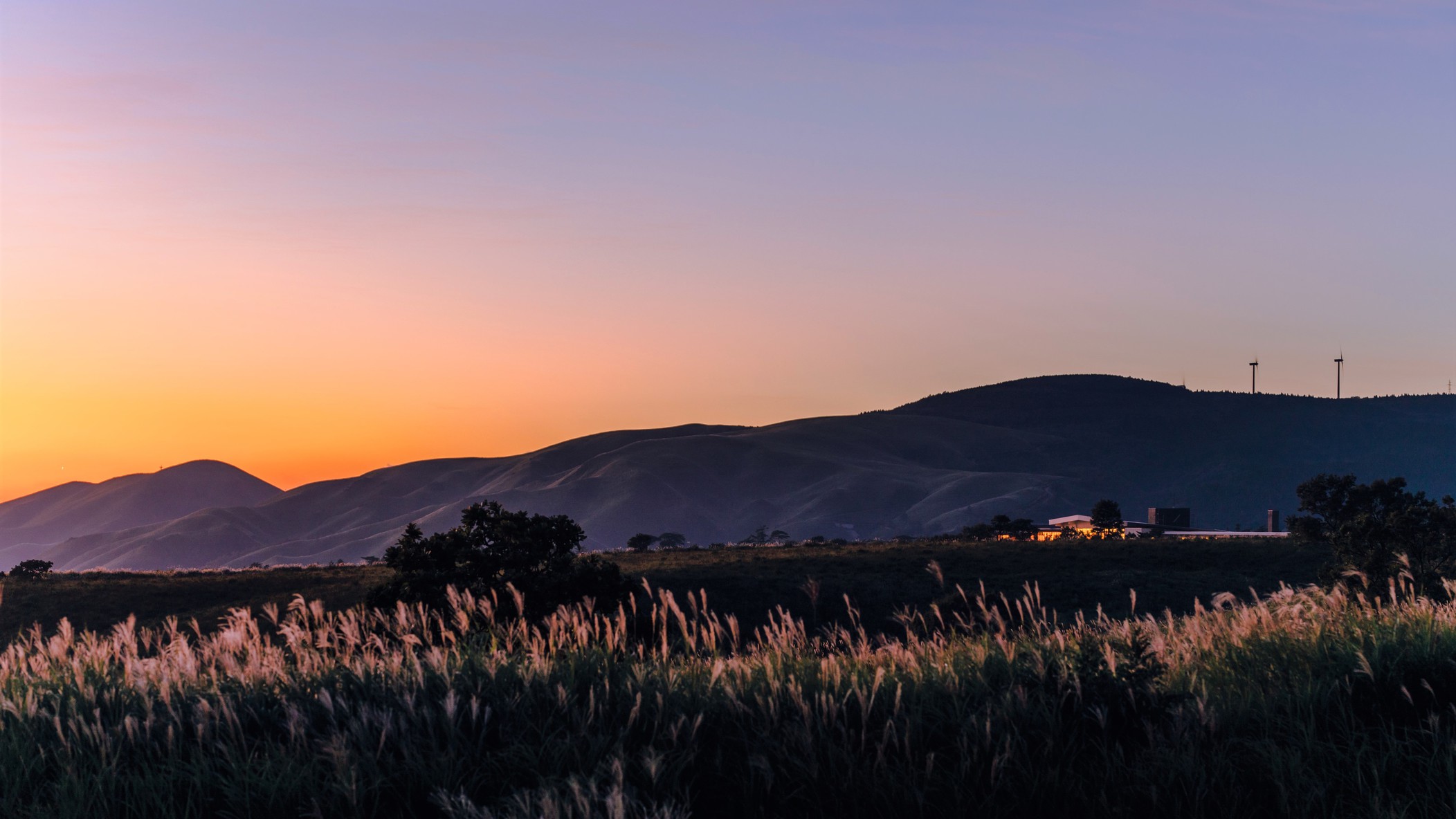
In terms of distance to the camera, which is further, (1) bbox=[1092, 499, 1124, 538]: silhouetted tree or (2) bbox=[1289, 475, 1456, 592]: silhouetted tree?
(1) bbox=[1092, 499, 1124, 538]: silhouetted tree

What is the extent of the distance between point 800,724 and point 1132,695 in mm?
2225

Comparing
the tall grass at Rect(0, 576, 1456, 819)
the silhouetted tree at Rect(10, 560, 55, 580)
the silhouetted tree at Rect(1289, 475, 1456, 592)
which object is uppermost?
the silhouetted tree at Rect(1289, 475, 1456, 592)

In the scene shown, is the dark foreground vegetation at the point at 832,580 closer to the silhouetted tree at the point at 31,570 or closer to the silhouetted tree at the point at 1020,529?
the silhouetted tree at the point at 31,570

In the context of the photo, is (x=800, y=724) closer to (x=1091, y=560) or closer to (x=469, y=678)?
(x=469, y=678)

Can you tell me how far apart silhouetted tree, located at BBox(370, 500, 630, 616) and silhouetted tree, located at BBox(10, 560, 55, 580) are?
129 ft

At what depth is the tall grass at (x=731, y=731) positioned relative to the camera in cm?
552

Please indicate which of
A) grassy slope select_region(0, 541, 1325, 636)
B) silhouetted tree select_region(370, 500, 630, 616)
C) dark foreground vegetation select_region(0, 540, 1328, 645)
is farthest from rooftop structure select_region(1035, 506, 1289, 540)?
silhouetted tree select_region(370, 500, 630, 616)

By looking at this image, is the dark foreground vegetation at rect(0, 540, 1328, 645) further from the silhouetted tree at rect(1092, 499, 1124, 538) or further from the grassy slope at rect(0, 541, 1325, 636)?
the silhouetted tree at rect(1092, 499, 1124, 538)

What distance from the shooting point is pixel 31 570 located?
60031mm

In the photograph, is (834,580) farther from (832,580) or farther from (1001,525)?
(1001,525)

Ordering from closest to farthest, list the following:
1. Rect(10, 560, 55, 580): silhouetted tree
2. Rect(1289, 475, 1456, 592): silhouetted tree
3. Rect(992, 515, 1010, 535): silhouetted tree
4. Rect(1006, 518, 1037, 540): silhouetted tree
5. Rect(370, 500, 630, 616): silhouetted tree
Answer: Rect(1289, 475, 1456, 592): silhouetted tree → Rect(370, 500, 630, 616): silhouetted tree → Rect(10, 560, 55, 580): silhouetted tree → Rect(1006, 518, 1037, 540): silhouetted tree → Rect(992, 515, 1010, 535): silhouetted tree

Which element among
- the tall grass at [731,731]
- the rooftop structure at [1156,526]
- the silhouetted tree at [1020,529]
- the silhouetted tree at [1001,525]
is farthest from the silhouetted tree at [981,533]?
the tall grass at [731,731]

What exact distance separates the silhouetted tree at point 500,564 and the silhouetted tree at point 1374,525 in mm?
18945

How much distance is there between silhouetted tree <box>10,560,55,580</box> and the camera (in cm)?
5737
